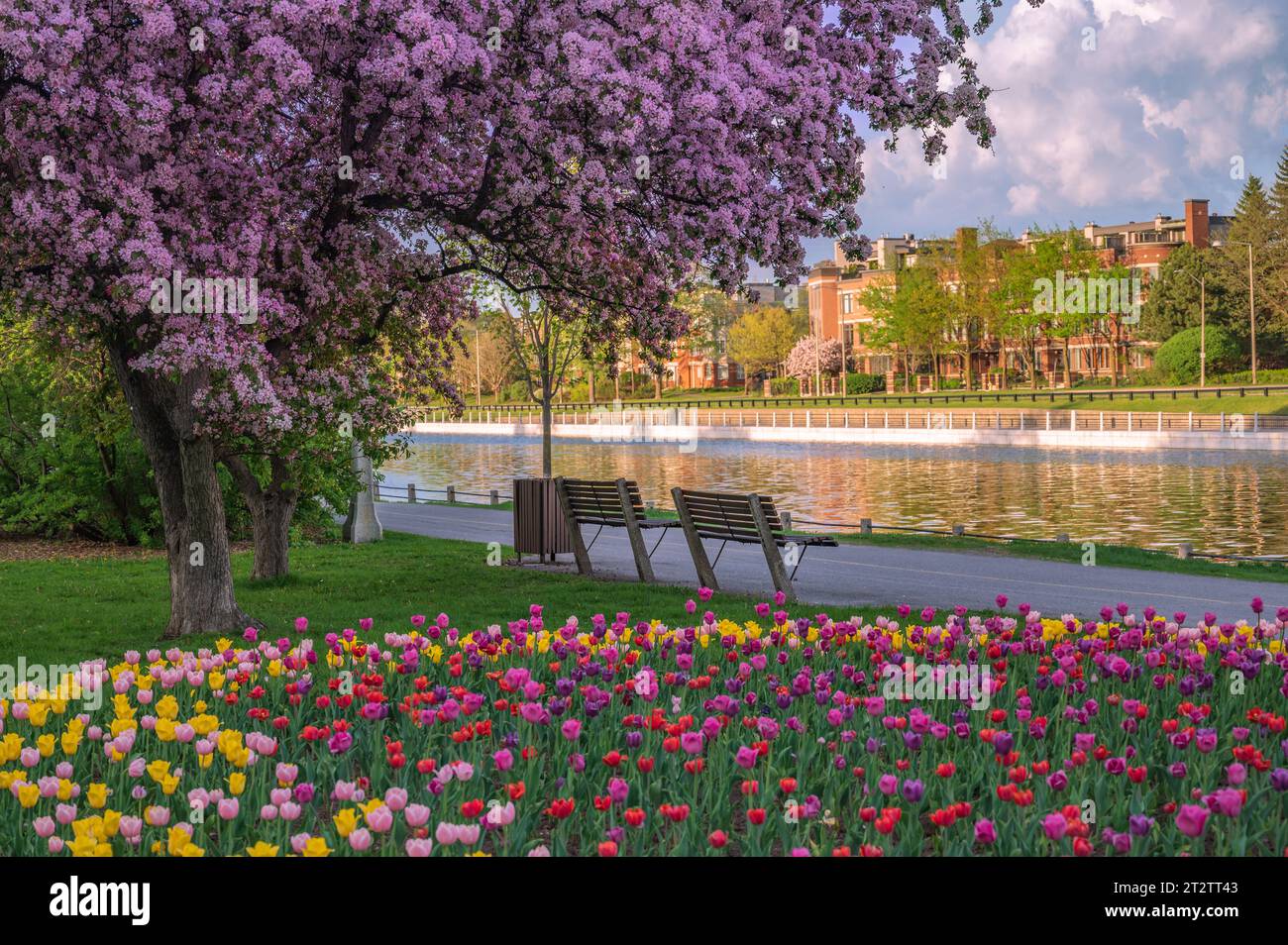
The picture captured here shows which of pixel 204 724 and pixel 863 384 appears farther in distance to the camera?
pixel 863 384

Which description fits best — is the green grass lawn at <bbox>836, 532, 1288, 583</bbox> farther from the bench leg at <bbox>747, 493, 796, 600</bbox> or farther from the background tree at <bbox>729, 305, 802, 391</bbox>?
the background tree at <bbox>729, 305, 802, 391</bbox>

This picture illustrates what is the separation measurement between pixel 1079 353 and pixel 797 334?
24.8 m

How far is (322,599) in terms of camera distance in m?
13.4

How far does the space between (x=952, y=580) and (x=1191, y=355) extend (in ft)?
227

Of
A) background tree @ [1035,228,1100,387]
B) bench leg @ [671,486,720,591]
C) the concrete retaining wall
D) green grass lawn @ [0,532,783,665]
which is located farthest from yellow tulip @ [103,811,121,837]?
background tree @ [1035,228,1100,387]

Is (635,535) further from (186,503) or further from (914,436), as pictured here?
(914,436)

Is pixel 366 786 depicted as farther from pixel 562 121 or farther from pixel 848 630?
pixel 562 121

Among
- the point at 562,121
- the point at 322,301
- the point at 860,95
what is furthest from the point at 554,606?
the point at 860,95

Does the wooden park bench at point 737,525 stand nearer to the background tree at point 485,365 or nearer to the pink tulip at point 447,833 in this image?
the pink tulip at point 447,833

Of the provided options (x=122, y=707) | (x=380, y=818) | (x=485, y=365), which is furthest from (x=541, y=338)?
(x=485, y=365)

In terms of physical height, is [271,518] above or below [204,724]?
above

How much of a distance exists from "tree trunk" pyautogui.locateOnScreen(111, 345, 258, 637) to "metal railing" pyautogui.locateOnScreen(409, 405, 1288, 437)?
24.4 metres

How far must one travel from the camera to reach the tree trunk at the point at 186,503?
1116 centimetres

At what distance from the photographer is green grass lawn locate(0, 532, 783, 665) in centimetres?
1152
